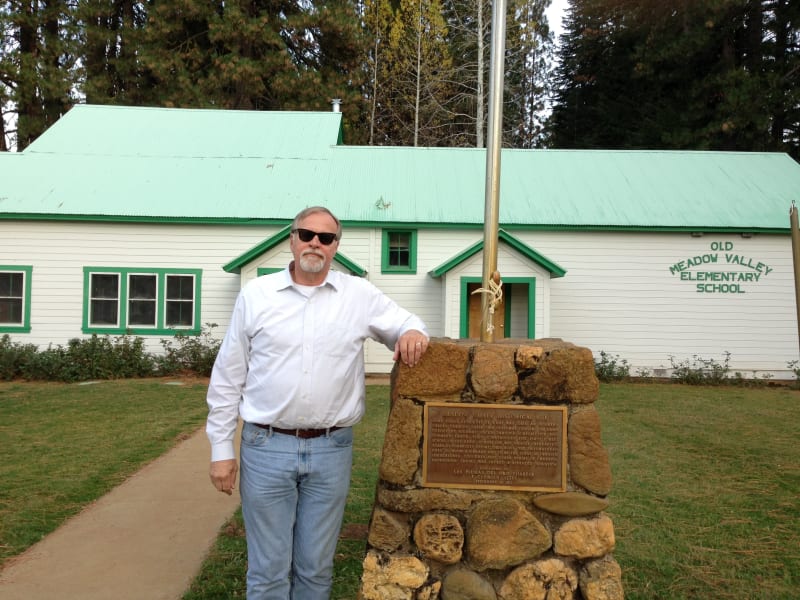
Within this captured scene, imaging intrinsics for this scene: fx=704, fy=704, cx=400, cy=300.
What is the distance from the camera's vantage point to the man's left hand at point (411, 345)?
11.1 ft

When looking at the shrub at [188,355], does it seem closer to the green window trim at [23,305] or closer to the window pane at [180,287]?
the window pane at [180,287]

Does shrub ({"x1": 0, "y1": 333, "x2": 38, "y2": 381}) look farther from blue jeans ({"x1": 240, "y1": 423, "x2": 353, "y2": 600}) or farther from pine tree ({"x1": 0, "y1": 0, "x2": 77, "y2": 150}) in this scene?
pine tree ({"x1": 0, "y1": 0, "x2": 77, "y2": 150})

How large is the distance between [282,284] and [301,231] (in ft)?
0.86

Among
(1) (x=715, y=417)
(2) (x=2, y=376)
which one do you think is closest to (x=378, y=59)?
(2) (x=2, y=376)

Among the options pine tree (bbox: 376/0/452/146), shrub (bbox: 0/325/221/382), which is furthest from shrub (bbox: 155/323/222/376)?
pine tree (bbox: 376/0/452/146)

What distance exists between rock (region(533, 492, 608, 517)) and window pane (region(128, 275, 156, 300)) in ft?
42.2

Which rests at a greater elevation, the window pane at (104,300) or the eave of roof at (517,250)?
the eave of roof at (517,250)

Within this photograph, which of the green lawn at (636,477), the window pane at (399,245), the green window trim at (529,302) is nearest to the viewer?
the green lawn at (636,477)

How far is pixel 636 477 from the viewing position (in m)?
6.74

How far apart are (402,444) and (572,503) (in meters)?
0.93

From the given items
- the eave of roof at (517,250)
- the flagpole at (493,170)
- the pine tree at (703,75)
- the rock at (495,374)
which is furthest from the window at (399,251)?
the pine tree at (703,75)

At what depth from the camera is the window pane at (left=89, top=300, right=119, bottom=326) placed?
1491 cm

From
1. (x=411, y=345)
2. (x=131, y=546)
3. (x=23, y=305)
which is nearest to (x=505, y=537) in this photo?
(x=411, y=345)

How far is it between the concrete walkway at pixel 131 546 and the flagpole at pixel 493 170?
2500 millimetres
